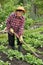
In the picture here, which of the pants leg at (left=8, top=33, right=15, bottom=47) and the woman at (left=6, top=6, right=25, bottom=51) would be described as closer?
the woman at (left=6, top=6, right=25, bottom=51)

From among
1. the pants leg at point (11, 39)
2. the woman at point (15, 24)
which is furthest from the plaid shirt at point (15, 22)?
the pants leg at point (11, 39)

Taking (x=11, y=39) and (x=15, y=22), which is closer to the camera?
(x=15, y=22)

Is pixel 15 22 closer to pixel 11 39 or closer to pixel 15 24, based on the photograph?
pixel 15 24

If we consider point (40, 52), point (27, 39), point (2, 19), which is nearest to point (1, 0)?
point (2, 19)

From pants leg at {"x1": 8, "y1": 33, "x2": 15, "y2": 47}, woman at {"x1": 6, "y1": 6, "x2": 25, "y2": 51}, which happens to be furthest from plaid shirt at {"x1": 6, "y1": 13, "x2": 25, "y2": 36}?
pants leg at {"x1": 8, "y1": 33, "x2": 15, "y2": 47}

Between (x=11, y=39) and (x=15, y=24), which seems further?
(x=11, y=39)

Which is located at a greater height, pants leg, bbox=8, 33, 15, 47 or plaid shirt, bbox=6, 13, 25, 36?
plaid shirt, bbox=6, 13, 25, 36

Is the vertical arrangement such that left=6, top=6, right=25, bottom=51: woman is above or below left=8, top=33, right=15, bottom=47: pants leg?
above

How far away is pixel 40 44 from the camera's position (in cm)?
1231

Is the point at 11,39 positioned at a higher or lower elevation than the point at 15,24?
lower

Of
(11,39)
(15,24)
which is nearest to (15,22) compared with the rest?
(15,24)

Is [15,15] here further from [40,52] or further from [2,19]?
[2,19]

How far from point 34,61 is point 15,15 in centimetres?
171

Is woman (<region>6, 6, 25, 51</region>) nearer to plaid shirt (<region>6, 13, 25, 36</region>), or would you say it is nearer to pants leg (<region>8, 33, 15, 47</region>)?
plaid shirt (<region>6, 13, 25, 36</region>)
